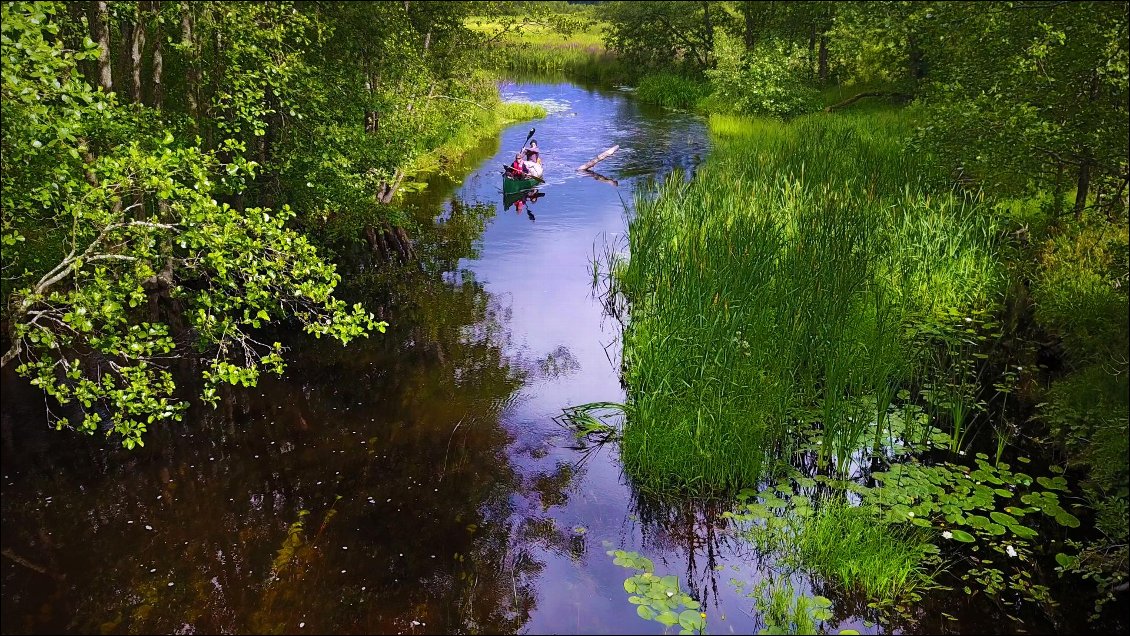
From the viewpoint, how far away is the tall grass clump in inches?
277

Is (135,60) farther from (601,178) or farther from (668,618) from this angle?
(601,178)

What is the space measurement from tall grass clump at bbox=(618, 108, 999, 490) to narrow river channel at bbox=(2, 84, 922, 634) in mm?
689

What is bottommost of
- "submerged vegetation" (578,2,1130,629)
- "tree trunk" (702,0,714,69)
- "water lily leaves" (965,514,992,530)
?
"water lily leaves" (965,514,992,530)

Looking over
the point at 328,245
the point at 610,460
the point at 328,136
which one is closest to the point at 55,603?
the point at 610,460

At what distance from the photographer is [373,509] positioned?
6.61m

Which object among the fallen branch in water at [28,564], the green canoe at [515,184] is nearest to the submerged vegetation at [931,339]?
the fallen branch in water at [28,564]

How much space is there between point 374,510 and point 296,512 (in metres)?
0.65

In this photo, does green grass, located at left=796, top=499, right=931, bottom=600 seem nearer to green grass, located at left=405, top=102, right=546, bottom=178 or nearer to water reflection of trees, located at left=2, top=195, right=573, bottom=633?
water reflection of trees, located at left=2, top=195, right=573, bottom=633

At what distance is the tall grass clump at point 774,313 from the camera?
7027mm

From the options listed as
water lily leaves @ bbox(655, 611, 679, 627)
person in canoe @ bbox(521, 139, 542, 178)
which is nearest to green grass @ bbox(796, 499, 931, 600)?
water lily leaves @ bbox(655, 611, 679, 627)

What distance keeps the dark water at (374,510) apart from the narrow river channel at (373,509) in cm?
2

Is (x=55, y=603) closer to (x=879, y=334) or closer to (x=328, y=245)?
(x=879, y=334)

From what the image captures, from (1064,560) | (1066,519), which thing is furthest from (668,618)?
(1066,519)

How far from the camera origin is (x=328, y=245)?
1359 cm
